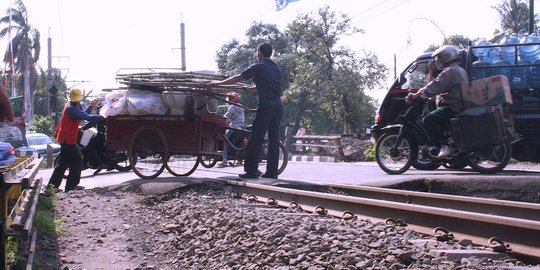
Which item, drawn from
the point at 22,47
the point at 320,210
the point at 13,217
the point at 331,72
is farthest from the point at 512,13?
the point at 13,217

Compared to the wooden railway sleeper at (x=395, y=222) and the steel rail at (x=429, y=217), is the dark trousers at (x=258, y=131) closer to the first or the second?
the steel rail at (x=429, y=217)

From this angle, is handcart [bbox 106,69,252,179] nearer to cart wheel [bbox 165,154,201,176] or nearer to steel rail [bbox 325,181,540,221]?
cart wheel [bbox 165,154,201,176]

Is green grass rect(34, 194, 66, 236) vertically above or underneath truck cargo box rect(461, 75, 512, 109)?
underneath

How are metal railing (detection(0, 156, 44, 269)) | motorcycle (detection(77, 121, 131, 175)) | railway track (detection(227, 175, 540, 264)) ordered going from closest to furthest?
metal railing (detection(0, 156, 44, 269))
railway track (detection(227, 175, 540, 264))
motorcycle (detection(77, 121, 131, 175))

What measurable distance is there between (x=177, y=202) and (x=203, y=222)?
1.61m

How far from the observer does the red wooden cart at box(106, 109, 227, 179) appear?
1044cm

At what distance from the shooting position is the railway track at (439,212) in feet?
14.3

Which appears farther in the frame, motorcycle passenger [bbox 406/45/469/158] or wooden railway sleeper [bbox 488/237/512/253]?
motorcycle passenger [bbox 406/45/469/158]

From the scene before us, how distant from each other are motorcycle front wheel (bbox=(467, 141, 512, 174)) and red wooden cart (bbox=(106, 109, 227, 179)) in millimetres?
3923

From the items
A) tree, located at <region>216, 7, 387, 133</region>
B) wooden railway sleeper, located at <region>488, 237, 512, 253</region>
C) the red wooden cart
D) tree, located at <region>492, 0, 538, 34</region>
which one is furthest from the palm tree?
wooden railway sleeper, located at <region>488, 237, 512, 253</region>

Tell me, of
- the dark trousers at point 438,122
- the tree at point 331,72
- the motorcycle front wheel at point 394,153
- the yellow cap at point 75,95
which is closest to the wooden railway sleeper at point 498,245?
the dark trousers at point 438,122

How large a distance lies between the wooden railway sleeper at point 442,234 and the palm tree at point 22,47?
47904mm

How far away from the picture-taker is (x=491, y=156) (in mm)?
10031

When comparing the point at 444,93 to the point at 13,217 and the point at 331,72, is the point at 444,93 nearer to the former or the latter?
the point at 13,217
